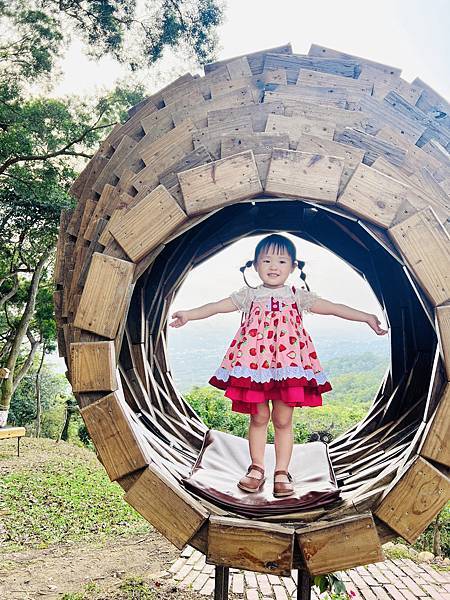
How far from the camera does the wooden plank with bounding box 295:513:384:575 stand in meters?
2.32

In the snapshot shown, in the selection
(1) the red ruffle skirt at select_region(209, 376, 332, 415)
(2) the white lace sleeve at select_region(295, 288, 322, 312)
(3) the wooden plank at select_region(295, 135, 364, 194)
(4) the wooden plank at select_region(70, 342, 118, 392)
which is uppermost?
(3) the wooden plank at select_region(295, 135, 364, 194)

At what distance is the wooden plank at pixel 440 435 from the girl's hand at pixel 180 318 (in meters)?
1.28

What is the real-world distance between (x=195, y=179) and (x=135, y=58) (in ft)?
20.9

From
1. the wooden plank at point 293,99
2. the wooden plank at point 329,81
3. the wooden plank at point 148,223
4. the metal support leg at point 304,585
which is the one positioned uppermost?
the wooden plank at point 329,81

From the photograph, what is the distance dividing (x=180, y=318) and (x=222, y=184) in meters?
0.86

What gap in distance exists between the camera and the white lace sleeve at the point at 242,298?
3234mm

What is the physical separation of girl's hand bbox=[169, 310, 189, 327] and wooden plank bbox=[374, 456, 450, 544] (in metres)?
1.25

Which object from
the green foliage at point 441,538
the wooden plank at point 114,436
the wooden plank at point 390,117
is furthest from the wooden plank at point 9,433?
the wooden plank at point 390,117

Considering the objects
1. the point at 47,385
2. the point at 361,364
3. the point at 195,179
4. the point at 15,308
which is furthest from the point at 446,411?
the point at 47,385

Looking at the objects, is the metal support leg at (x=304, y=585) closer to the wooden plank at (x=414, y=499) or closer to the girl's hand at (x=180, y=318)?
the wooden plank at (x=414, y=499)

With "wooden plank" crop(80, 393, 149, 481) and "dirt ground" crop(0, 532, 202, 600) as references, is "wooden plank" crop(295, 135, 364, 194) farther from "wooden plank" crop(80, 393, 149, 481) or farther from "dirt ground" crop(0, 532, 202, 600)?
"dirt ground" crop(0, 532, 202, 600)

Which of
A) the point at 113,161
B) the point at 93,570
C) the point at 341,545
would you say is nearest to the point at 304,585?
the point at 341,545

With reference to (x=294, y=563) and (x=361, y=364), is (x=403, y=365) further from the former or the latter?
(x=361, y=364)

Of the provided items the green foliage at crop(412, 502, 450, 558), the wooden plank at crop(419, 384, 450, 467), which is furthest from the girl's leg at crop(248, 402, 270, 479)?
the green foliage at crop(412, 502, 450, 558)
